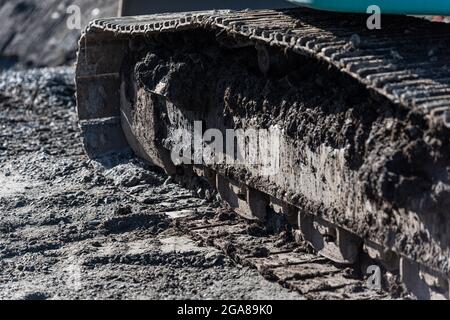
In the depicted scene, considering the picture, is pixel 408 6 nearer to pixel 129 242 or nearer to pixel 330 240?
pixel 330 240

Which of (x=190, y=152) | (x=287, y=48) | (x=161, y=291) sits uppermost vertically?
(x=287, y=48)

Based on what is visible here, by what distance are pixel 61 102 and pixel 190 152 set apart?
405cm

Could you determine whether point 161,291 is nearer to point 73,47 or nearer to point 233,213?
point 233,213

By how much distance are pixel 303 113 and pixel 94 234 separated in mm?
1527

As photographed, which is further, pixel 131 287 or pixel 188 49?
pixel 188 49

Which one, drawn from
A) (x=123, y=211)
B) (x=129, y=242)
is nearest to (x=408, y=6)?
(x=129, y=242)

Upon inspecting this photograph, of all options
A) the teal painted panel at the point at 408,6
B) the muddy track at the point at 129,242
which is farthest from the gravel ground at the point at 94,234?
the teal painted panel at the point at 408,6

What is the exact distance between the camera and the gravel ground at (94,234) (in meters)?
6.35

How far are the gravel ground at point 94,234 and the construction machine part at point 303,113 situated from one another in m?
0.37

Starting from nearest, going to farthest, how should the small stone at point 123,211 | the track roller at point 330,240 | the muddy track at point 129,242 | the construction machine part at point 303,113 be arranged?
the construction machine part at point 303,113, the muddy track at point 129,242, the track roller at point 330,240, the small stone at point 123,211

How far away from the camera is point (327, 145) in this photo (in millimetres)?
6633

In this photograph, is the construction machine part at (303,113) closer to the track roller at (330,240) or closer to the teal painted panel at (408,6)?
the track roller at (330,240)

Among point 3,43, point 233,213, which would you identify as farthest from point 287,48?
point 3,43

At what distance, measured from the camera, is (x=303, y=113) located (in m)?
6.96
